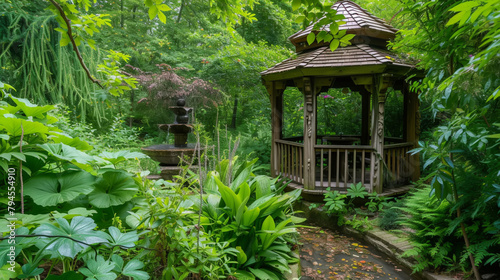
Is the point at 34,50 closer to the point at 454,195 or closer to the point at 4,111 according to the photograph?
the point at 4,111

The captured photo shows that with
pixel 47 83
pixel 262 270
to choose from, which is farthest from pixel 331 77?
pixel 47 83

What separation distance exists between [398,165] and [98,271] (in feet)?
18.9

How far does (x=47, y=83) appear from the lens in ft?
15.0

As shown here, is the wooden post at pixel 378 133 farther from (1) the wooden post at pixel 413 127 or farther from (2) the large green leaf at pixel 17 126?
(2) the large green leaf at pixel 17 126

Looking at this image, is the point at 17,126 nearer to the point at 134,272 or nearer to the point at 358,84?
the point at 134,272

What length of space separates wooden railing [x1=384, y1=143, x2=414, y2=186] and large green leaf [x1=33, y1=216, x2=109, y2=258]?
209 inches

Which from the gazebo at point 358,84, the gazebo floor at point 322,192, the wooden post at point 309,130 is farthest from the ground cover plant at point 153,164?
the gazebo at point 358,84

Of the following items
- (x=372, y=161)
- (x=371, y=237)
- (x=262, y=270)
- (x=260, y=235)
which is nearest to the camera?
(x=262, y=270)

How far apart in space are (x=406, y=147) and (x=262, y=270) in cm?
474

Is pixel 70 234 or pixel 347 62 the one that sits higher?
pixel 347 62

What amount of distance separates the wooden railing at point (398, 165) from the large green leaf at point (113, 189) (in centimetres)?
485

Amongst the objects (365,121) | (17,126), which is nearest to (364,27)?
(365,121)

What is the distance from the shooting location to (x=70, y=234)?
925 millimetres

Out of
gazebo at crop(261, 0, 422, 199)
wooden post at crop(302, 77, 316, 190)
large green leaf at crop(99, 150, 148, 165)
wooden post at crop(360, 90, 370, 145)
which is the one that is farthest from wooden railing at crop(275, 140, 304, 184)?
large green leaf at crop(99, 150, 148, 165)
